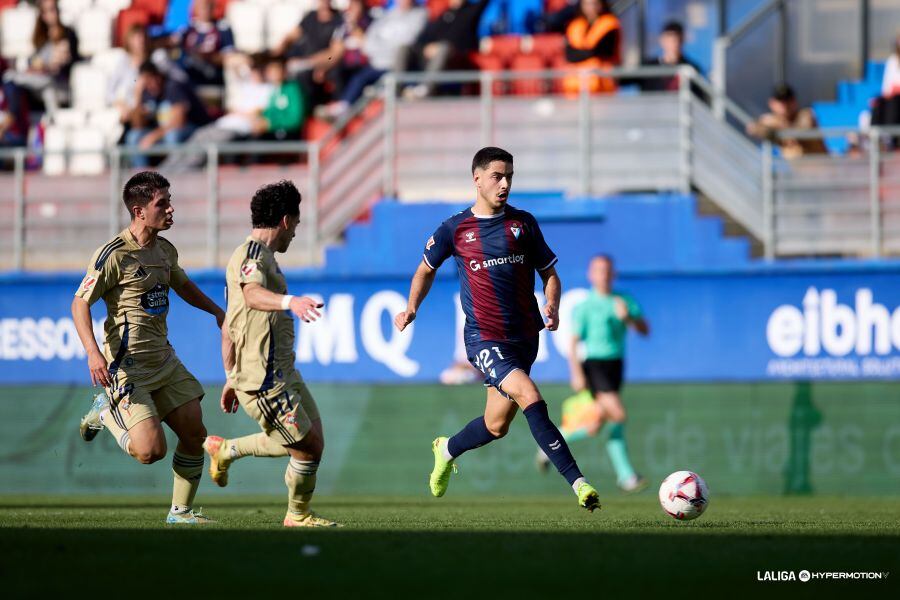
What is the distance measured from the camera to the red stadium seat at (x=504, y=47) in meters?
18.8

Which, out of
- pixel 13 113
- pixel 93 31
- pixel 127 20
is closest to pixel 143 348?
pixel 13 113

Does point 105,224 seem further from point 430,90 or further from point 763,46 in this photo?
point 763,46

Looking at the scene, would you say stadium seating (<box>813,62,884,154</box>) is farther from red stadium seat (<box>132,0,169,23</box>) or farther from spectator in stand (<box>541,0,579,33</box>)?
red stadium seat (<box>132,0,169,23</box>)

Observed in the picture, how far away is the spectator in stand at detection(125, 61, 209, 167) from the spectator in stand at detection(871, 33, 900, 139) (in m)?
8.58

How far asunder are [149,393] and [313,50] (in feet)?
37.5

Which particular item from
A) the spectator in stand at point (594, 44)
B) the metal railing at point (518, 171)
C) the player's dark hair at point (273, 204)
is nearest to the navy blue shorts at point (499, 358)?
the player's dark hair at point (273, 204)

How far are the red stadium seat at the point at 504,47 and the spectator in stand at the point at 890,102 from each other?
4623mm

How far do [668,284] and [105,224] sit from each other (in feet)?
22.6

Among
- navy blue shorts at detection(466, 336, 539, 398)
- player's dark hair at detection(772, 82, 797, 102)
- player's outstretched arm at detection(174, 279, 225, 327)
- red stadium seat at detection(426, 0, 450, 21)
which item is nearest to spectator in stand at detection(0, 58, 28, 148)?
red stadium seat at detection(426, 0, 450, 21)

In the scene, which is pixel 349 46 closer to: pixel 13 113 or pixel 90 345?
pixel 13 113

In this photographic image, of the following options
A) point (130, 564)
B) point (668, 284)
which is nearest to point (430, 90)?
point (668, 284)

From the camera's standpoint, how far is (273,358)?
8617 millimetres

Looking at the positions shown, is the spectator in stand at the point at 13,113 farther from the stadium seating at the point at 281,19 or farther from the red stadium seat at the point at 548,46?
the red stadium seat at the point at 548,46

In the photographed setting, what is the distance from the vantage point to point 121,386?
8.73 m
